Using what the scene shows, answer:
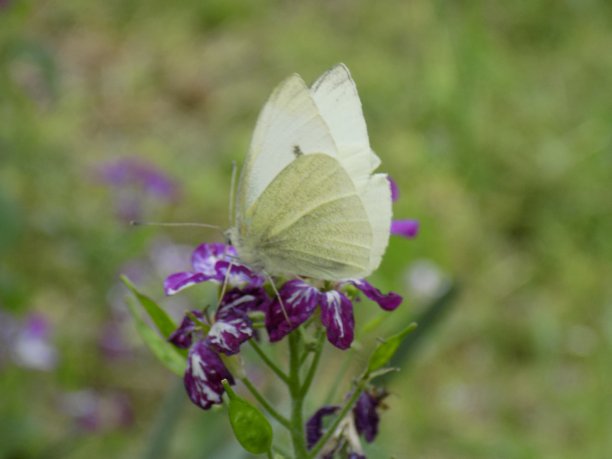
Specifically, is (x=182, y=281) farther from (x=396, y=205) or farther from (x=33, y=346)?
(x=396, y=205)

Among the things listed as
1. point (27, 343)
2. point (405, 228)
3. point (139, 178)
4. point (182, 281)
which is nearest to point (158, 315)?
point (182, 281)

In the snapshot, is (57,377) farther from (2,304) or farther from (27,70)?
(27,70)

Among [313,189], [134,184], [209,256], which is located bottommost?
[134,184]

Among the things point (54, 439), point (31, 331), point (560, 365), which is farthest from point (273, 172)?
point (560, 365)

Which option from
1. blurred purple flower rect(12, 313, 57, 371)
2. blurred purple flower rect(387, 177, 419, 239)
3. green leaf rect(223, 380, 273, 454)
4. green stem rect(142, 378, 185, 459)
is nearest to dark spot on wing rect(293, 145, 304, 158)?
blurred purple flower rect(387, 177, 419, 239)

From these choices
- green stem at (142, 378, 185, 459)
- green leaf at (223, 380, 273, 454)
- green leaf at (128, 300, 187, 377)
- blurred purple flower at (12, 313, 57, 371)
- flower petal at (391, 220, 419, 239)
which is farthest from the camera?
blurred purple flower at (12, 313, 57, 371)

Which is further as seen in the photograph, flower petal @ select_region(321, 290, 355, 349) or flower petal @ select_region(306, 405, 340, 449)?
flower petal @ select_region(306, 405, 340, 449)

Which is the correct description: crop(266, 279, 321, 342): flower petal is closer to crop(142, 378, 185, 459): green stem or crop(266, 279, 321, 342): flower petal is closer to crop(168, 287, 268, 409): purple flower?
crop(168, 287, 268, 409): purple flower
